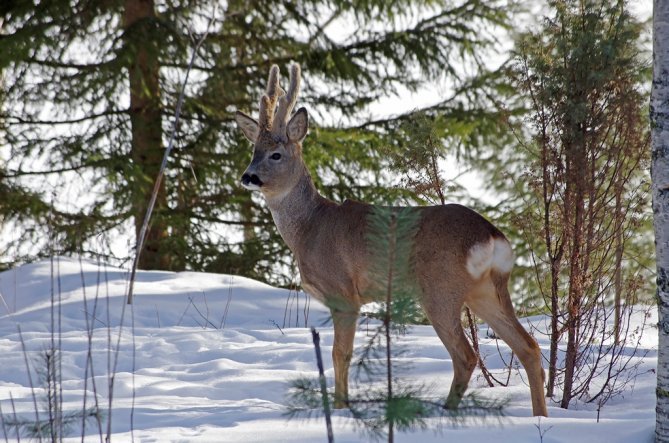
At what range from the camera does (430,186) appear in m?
6.14

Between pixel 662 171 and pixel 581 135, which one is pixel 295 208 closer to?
pixel 581 135

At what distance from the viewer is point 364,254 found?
539 cm

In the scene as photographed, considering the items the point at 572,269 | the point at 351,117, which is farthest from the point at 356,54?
the point at 572,269

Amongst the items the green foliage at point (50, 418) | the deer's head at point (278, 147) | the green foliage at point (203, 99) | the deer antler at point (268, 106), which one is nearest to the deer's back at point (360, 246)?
the deer's head at point (278, 147)

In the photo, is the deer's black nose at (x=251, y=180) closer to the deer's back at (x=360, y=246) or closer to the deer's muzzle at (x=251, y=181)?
the deer's muzzle at (x=251, y=181)

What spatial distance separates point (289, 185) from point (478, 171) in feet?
31.3

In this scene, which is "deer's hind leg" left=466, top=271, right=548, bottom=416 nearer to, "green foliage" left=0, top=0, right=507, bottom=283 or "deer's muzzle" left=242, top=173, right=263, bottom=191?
"deer's muzzle" left=242, top=173, right=263, bottom=191

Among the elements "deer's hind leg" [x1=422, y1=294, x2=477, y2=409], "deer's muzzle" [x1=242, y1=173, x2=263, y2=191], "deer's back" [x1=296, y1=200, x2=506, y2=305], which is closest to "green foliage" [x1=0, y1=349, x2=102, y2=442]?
"deer's back" [x1=296, y1=200, x2=506, y2=305]

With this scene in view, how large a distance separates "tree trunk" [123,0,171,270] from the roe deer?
238 inches

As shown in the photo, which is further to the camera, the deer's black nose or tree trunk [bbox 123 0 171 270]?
tree trunk [bbox 123 0 171 270]

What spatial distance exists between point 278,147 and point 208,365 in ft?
4.97

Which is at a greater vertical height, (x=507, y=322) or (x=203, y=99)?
(x=203, y=99)

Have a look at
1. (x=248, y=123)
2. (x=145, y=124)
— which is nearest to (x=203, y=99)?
(x=145, y=124)

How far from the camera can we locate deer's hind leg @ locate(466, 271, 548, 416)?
16.7ft
